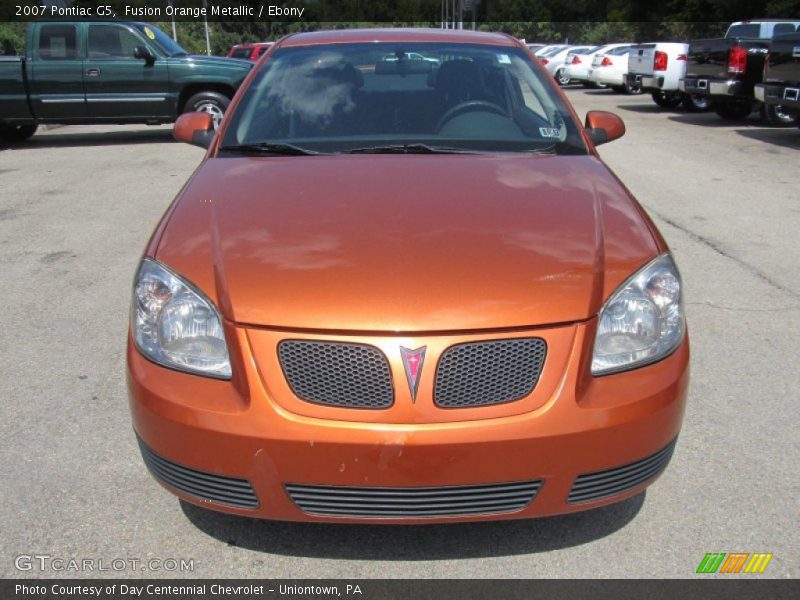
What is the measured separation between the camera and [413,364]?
2176mm

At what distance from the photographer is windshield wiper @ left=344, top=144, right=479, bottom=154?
Result: 3375mm

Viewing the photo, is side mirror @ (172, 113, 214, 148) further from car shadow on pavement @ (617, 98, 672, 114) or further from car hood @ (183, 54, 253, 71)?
car shadow on pavement @ (617, 98, 672, 114)

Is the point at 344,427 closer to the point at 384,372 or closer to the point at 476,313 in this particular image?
the point at 384,372

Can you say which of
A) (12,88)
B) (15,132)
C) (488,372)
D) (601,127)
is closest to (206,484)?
(488,372)

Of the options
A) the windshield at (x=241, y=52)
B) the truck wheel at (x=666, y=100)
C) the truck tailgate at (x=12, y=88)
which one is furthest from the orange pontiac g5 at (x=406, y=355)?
the windshield at (x=241, y=52)

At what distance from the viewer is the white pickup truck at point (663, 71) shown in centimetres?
1708

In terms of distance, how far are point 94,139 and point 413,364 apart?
13826 millimetres

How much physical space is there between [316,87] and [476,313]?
1936 millimetres

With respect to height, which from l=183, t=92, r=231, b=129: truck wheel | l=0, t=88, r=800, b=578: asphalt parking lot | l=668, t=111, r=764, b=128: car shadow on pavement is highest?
l=183, t=92, r=231, b=129: truck wheel

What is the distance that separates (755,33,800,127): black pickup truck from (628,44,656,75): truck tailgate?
5.97 meters

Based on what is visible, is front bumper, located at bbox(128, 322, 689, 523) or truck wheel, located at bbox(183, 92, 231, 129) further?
truck wheel, located at bbox(183, 92, 231, 129)

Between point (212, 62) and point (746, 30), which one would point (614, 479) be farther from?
point (746, 30)

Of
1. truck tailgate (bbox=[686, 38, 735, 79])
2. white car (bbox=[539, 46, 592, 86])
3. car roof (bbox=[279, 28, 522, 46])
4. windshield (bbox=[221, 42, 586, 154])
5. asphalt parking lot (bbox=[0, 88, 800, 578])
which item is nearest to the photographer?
asphalt parking lot (bbox=[0, 88, 800, 578])
